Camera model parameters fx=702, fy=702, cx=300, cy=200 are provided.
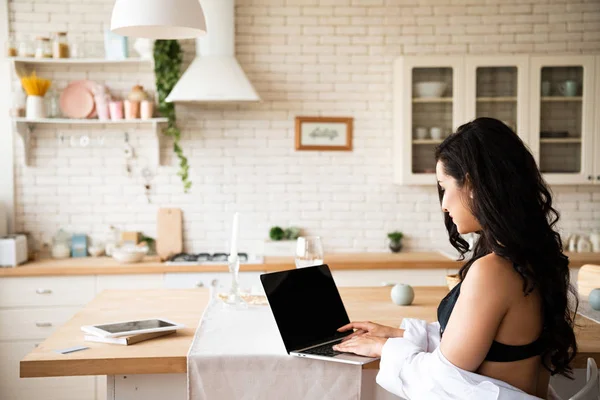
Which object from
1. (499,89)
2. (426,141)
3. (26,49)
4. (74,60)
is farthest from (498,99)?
(26,49)

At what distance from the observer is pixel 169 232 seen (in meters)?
5.34

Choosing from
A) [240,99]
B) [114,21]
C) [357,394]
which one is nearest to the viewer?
[357,394]

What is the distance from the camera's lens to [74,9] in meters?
5.25

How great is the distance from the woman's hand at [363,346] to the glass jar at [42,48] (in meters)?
3.75

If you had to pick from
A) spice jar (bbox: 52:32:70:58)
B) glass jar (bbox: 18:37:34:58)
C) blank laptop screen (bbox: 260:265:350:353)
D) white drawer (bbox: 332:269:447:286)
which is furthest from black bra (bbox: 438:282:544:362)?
glass jar (bbox: 18:37:34:58)

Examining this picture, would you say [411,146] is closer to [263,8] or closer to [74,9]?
[263,8]

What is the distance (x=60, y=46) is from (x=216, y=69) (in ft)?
3.86

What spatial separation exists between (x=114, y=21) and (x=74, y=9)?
8.87ft

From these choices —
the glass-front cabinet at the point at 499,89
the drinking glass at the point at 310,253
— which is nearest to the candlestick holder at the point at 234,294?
the drinking glass at the point at 310,253

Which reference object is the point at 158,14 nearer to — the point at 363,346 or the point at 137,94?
the point at 363,346

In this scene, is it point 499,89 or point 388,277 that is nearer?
point 388,277

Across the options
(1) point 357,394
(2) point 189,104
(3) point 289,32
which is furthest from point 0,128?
(1) point 357,394

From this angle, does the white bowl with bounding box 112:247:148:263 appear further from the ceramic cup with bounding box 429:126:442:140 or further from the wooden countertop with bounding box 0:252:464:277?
the ceramic cup with bounding box 429:126:442:140

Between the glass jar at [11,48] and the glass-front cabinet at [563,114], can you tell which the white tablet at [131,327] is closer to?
the glass jar at [11,48]
